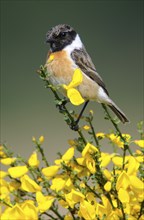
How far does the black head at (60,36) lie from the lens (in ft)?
6.87

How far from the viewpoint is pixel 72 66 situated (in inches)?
83.4

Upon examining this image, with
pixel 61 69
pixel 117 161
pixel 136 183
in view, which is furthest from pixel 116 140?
pixel 61 69

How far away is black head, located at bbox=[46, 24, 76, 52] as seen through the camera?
2.09m

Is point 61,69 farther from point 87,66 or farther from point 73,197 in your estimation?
point 73,197

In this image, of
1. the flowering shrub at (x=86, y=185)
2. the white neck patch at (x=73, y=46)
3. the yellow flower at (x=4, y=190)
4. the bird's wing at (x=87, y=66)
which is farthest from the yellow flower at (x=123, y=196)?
the white neck patch at (x=73, y=46)

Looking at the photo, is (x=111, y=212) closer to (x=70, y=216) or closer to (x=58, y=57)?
(x=70, y=216)

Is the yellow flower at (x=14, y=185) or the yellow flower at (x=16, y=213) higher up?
the yellow flower at (x=14, y=185)

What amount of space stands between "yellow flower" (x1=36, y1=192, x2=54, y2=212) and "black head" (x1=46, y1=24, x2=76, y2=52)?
1.05 metres

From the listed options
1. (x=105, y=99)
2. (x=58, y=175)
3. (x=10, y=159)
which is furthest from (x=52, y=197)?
(x=105, y=99)

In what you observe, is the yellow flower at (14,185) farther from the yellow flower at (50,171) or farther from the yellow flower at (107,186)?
the yellow flower at (107,186)

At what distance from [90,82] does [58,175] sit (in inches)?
37.8

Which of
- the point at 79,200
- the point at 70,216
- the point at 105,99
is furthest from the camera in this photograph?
the point at 105,99

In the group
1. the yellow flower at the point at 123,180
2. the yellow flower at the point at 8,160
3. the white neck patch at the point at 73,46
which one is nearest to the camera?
the yellow flower at the point at 123,180

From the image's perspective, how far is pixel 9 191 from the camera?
125 cm
